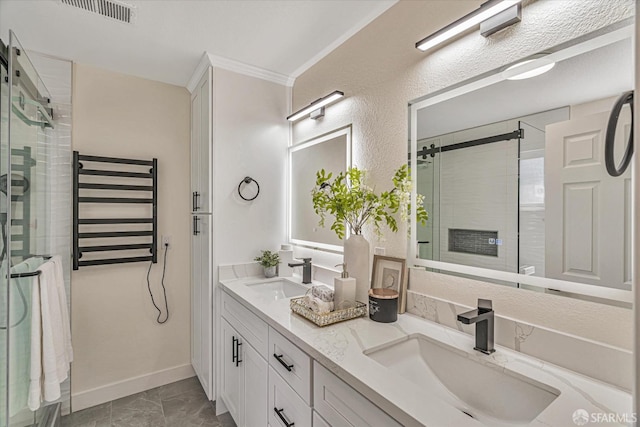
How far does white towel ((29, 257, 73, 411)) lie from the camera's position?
1544 mm

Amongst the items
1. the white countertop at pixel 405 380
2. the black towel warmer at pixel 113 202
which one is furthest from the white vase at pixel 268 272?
the black towel warmer at pixel 113 202

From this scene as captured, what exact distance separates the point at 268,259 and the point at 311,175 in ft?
2.22

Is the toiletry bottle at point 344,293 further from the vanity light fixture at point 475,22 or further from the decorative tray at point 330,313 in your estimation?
the vanity light fixture at point 475,22

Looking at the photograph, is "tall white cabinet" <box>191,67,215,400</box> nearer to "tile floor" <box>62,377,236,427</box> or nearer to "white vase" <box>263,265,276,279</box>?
"tile floor" <box>62,377,236,427</box>

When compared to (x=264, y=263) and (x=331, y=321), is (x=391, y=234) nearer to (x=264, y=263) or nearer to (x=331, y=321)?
(x=331, y=321)

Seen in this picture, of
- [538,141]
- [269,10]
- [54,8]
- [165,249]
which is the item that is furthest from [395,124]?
[165,249]

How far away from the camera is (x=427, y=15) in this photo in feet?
4.61

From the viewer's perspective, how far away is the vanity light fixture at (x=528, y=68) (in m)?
1.05

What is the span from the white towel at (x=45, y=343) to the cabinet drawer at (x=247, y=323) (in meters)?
0.88

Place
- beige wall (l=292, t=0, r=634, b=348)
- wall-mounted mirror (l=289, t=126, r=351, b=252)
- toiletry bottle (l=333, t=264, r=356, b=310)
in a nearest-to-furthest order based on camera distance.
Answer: beige wall (l=292, t=0, r=634, b=348), toiletry bottle (l=333, t=264, r=356, b=310), wall-mounted mirror (l=289, t=126, r=351, b=252)

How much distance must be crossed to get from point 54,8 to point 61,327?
1741 mm

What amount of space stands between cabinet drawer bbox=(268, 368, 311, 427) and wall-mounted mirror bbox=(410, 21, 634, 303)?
782 millimetres

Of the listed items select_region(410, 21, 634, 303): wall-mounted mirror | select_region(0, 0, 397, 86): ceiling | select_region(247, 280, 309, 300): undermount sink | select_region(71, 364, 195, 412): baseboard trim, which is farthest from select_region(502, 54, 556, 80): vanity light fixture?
select_region(71, 364, 195, 412): baseboard trim

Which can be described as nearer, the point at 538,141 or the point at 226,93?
the point at 538,141
